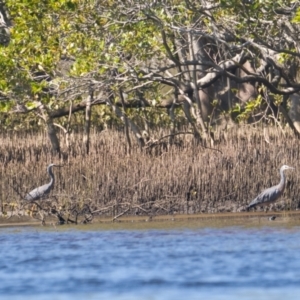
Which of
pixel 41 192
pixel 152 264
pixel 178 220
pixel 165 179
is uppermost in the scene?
pixel 165 179

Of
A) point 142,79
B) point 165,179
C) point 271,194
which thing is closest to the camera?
point 271,194

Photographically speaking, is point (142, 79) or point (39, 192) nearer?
point (39, 192)

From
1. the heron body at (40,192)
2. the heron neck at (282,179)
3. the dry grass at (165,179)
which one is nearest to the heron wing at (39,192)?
the heron body at (40,192)

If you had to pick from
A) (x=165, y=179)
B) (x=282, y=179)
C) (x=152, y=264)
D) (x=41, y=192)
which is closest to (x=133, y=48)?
(x=165, y=179)

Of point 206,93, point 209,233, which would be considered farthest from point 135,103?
point 209,233

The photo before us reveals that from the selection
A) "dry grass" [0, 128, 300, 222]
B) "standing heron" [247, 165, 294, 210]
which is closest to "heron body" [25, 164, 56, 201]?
"dry grass" [0, 128, 300, 222]

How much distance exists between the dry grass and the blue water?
2.18m

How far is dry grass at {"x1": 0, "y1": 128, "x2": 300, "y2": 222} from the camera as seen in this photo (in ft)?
55.7

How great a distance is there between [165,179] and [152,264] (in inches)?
217

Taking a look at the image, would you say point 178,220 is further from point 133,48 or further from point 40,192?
point 133,48

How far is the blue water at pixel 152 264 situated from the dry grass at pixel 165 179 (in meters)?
2.18

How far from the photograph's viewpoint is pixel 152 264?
38.0 feet

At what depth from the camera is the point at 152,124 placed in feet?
79.4

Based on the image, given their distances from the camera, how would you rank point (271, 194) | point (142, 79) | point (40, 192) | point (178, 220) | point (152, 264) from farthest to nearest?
point (142, 79) < point (40, 192) < point (271, 194) < point (178, 220) < point (152, 264)
